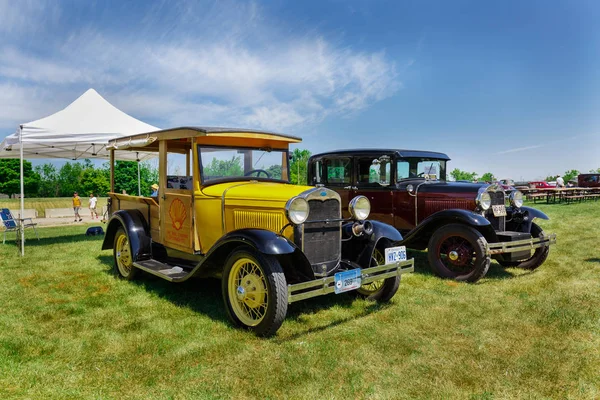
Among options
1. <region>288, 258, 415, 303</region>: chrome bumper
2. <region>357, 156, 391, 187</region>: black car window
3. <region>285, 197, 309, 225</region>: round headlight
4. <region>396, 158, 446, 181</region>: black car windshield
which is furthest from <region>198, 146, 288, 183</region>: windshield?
<region>396, 158, 446, 181</region>: black car windshield

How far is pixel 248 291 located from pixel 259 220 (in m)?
0.75

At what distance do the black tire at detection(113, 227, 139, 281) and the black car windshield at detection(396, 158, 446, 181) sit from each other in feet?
14.6

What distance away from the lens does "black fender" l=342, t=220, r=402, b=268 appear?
4582 millimetres

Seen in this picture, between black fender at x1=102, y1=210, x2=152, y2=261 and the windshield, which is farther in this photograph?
black fender at x1=102, y1=210, x2=152, y2=261

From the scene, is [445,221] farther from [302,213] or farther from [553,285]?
[302,213]

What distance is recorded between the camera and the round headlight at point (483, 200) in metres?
6.23

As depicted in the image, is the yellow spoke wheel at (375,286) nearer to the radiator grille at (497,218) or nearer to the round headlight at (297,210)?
the round headlight at (297,210)

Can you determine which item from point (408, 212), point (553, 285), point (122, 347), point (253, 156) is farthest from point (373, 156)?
point (122, 347)

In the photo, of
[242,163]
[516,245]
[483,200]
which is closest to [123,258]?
[242,163]

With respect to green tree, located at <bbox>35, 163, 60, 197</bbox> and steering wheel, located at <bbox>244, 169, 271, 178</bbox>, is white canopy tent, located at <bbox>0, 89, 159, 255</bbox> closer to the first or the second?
steering wheel, located at <bbox>244, 169, 271, 178</bbox>

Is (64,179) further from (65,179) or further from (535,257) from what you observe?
(535,257)

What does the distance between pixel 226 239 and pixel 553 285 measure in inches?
177

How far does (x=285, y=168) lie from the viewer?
18.1 feet

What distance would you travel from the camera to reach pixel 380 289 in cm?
484
